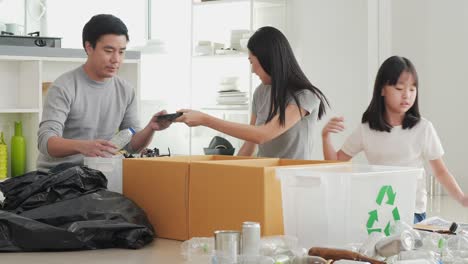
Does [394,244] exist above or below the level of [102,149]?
below

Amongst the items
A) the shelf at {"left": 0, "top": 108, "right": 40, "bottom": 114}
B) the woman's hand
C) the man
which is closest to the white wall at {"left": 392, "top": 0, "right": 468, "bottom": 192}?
the shelf at {"left": 0, "top": 108, "right": 40, "bottom": 114}

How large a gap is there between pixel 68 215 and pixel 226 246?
0.59 meters

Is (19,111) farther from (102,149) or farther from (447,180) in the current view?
(447,180)

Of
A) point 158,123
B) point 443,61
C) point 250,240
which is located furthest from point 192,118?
point 443,61

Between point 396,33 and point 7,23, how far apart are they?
10.6ft

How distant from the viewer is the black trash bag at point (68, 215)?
7.16 ft

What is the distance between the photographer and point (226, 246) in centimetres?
184

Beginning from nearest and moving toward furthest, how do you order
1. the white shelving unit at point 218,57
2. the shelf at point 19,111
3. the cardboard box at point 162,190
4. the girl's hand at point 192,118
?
the cardboard box at point 162,190, the girl's hand at point 192,118, the shelf at point 19,111, the white shelving unit at point 218,57

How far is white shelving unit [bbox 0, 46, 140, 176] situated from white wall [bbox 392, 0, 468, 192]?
244 centimetres

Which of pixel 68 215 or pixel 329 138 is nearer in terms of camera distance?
pixel 68 215

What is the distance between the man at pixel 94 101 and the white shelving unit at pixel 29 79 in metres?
1.85

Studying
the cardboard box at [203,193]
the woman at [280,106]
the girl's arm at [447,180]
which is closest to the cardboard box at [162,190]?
the cardboard box at [203,193]

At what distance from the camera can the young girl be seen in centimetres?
330

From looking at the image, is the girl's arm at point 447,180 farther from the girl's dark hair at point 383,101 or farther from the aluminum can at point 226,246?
the aluminum can at point 226,246
